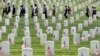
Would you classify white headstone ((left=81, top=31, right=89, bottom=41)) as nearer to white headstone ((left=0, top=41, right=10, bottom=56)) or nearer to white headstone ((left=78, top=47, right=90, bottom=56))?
white headstone ((left=0, top=41, right=10, bottom=56))

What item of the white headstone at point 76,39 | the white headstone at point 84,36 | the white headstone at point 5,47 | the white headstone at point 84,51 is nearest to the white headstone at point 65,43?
the white headstone at point 76,39

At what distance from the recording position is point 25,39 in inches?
692

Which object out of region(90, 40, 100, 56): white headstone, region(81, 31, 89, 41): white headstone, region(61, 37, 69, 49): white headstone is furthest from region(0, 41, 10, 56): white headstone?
region(81, 31, 89, 41): white headstone

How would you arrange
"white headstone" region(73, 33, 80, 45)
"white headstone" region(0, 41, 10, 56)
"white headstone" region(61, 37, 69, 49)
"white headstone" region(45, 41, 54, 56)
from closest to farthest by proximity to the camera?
"white headstone" region(0, 41, 10, 56) → "white headstone" region(45, 41, 54, 56) → "white headstone" region(61, 37, 69, 49) → "white headstone" region(73, 33, 80, 45)

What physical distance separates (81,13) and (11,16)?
4796 mm

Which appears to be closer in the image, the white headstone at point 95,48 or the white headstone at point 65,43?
the white headstone at point 95,48

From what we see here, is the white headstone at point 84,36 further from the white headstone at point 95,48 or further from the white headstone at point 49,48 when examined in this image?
the white headstone at point 49,48

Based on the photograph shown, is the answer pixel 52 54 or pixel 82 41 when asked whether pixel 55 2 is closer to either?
pixel 82 41

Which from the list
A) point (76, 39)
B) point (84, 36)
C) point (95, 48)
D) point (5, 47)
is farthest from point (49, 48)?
point (84, 36)

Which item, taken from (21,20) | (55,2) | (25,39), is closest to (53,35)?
(25,39)

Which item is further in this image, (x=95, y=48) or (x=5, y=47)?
(x=95, y=48)

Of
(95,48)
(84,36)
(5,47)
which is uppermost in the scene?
(84,36)

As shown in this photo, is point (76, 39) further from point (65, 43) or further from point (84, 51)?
point (84, 51)

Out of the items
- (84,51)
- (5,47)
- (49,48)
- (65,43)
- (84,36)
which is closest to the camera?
(84,51)
